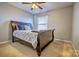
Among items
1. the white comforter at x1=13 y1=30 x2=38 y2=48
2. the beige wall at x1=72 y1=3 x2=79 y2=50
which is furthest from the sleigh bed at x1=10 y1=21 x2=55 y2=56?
the beige wall at x1=72 y1=3 x2=79 y2=50

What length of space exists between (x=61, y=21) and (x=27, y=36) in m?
0.65

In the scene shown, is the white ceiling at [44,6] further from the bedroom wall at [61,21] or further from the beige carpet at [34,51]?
the beige carpet at [34,51]

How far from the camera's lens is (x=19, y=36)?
5.93 ft

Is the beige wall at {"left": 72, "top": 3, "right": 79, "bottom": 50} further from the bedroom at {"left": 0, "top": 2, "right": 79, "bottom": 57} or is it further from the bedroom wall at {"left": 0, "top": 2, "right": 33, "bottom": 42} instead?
the bedroom wall at {"left": 0, "top": 2, "right": 33, "bottom": 42}

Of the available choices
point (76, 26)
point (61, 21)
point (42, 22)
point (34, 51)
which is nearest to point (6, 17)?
point (42, 22)

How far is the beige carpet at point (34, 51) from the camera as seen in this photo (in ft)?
5.74

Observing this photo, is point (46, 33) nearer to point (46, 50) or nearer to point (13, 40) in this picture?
point (46, 50)

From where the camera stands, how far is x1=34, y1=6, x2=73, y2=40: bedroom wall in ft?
5.83

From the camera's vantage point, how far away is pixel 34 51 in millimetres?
1746

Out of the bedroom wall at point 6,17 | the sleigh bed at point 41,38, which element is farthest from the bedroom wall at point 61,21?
the bedroom wall at point 6,17

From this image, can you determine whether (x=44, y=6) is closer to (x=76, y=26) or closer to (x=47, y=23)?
(x=47, y=23)

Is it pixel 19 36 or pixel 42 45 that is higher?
pixel 19 36

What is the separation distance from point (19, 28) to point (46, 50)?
1.97ft

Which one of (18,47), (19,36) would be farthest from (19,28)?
(18,47)
